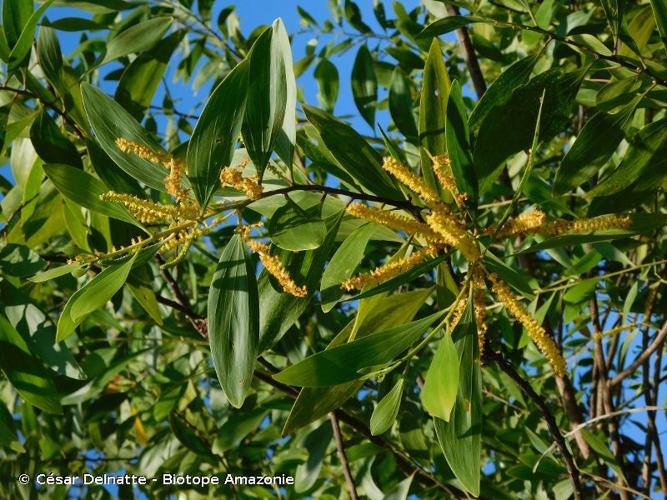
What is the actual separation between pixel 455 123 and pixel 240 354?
33 centimetres

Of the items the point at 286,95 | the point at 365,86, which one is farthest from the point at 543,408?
the point at 365,86

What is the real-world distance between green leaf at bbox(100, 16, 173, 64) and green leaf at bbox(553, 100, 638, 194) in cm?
73

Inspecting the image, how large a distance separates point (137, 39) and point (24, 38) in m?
0.30

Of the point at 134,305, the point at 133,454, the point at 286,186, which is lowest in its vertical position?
the point at 133,454

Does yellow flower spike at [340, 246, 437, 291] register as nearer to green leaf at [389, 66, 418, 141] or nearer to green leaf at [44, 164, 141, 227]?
green leaf at [44, 164, 141, 227]

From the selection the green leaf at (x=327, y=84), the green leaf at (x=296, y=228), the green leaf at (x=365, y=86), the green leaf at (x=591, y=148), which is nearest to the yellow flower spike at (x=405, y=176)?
the green leaf at (x=296, y=228)

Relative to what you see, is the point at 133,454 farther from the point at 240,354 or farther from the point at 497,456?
the point at 240,354

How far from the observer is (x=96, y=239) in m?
1.26

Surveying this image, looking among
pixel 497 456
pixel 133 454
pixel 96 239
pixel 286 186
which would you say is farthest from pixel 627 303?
pixel 133 454

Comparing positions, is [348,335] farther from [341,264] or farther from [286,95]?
[286,95]

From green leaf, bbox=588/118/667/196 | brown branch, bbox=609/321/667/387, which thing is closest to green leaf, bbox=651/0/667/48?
green leaf, bbox=588/118/667/196

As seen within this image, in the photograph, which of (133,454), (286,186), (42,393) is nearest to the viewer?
(286,186)

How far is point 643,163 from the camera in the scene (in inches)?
36.0

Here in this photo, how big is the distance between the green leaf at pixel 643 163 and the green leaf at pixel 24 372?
0.78 metres
